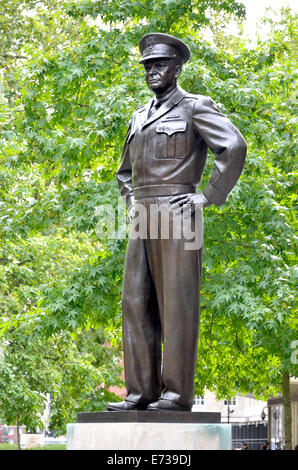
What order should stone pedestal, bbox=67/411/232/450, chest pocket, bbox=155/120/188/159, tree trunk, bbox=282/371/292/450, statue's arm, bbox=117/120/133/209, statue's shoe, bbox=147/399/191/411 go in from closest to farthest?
stone pedestal, bbox=67/411/232/450 < statue's shoe, bbox=147/399/191/411 < chest pocket, bbox=155/120/188/159 < statue's arm, bbox=117/120/133/209 < tree trunk, bbox=282/371/292/450

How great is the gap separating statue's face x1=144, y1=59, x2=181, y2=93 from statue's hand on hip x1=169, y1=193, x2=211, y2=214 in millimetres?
959

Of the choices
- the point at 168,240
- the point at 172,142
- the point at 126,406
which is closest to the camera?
the point at 126,406

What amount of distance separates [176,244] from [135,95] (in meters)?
9.15

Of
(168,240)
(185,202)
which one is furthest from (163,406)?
(185,202)

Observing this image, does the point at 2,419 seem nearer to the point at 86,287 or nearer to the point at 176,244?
the point at 86,287

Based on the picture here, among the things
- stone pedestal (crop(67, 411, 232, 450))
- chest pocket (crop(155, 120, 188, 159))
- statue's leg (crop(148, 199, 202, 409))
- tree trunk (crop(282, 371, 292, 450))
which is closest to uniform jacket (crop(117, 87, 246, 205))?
chest pocket (crop(155, 120, 188, 159))

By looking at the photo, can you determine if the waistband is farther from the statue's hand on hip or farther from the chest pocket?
the chest pocket

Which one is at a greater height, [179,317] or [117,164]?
[117,164]

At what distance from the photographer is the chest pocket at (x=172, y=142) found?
7.04 meters

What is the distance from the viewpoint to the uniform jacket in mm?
6949

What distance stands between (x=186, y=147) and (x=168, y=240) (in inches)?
29.4

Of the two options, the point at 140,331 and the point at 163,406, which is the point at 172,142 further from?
the point at 163,406

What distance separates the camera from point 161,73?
7219mm

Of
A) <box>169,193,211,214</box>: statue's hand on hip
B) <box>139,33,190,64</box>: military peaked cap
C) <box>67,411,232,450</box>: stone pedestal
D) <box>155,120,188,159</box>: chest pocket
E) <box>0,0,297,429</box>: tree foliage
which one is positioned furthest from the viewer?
<box>0,0,297,429</box>: tree foliage
